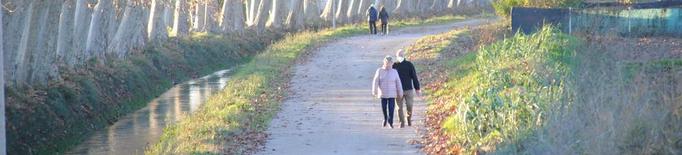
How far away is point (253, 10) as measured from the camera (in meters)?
59.4

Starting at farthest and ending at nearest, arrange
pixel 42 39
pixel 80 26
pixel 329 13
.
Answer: pixel 329 13 → pixel 80 26 → pixel 42 39

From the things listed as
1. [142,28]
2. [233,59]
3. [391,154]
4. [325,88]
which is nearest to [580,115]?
[391,154]

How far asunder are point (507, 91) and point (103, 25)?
20.7m

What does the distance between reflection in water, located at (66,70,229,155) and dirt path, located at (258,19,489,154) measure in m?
2.68

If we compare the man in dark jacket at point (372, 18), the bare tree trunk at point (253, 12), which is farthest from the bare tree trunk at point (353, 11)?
the man in dark jacket at point (372, 18)

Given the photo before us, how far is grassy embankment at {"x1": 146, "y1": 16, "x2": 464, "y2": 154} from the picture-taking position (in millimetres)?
19859

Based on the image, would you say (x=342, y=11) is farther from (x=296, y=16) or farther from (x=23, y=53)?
(x=23, y=53)

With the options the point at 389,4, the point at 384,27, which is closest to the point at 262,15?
the point at 384,27

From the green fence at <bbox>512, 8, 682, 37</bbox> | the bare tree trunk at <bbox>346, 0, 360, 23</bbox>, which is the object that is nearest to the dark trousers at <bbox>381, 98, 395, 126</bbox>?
the green fence at <bbox>512, 8, 682, 37</bbox>

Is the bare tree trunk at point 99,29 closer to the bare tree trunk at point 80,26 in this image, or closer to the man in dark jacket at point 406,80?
the bare tree trunk at point 80,26

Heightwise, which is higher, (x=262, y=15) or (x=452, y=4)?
(x=262, y=15)

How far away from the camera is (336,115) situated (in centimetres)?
2395

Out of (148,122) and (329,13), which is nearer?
(148,122)

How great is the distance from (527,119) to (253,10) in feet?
143
